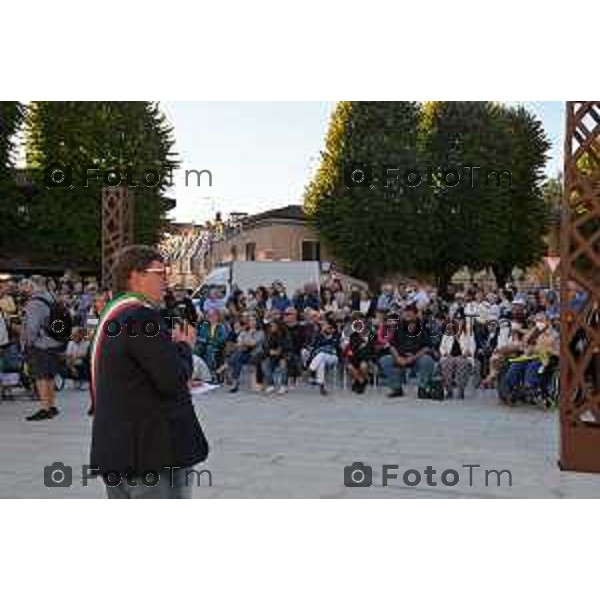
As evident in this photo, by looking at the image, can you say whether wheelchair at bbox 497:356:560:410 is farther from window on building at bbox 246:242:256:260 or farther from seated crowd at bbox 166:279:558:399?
window on building at bbox 246:242:256:260

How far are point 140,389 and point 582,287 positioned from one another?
4988 millimetres

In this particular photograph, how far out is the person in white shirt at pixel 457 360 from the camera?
1226cm

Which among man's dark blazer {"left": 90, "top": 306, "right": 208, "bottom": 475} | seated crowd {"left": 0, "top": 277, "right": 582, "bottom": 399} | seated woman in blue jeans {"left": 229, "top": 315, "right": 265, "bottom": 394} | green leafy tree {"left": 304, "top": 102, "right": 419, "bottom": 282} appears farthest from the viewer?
green leafy tree {"left": 304, "top": 102, "right": 419, "bottom": 282}

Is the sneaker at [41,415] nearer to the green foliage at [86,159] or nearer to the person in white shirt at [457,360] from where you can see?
the person in white shirt at [457,360]

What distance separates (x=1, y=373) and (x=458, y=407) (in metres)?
6.17

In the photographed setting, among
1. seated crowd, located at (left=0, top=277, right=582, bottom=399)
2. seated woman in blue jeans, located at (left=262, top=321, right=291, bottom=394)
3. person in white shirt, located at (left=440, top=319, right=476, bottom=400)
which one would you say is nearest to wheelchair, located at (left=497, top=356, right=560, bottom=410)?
seated crowd, located at (left=0, top=277, right=582, bottom=399)

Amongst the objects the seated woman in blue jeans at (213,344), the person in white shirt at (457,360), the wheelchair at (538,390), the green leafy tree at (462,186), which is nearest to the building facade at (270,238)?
the green leafy tree at (462,186)

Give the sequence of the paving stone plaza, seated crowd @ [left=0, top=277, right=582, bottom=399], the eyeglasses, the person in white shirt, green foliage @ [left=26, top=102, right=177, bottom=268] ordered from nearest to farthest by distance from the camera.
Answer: the eyeglasses, the paving stone plaza, seated crowd @ [left=0, top=277, right=582, bottom=399], the person in white shirt, green foliage @ [left=26, top=102, right=177, bottom=268]

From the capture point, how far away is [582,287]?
7340mm

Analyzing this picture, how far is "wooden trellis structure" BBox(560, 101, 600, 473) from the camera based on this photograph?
7207 millimetres

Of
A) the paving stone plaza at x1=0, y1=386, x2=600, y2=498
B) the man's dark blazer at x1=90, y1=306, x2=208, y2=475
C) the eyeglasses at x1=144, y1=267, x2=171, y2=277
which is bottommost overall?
the paving stone plaza at x1=0, y1=386, x2=600, y2=498

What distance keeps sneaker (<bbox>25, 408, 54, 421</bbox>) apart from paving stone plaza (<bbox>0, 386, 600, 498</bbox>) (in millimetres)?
164

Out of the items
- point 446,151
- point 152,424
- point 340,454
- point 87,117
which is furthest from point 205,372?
point 446,151

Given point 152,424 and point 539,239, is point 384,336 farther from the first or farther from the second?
point 539,239
